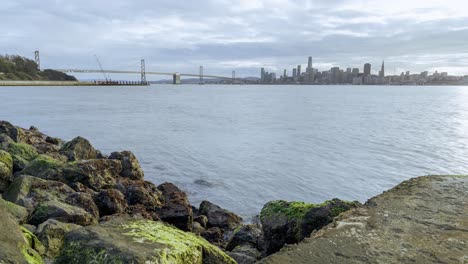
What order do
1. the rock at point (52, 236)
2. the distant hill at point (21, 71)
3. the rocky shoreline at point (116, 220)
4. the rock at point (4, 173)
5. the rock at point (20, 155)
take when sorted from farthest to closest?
the distant hill at point (21, 71), the rock at point (20, 155), the rock at point (4, 173), the rock at point (52, 236), the rocky shoreline at point (116, 220)

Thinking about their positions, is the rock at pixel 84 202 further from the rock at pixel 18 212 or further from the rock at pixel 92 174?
the rock at pixel 92 174

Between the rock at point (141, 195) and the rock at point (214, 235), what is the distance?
1269mm

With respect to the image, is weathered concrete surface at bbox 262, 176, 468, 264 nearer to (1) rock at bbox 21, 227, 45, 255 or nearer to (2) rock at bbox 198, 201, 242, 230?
(1) rock at bbox 21, 227, 45, 255

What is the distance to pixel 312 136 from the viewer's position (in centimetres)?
Result: 2583

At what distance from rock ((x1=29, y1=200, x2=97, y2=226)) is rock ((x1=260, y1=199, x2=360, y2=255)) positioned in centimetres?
292

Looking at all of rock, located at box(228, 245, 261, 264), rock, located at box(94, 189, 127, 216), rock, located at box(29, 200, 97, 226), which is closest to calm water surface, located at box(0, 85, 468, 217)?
rock, located at box(94, 189, 127, 216)

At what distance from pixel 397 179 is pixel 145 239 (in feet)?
44.9

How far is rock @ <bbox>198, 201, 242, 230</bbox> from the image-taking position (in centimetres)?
913

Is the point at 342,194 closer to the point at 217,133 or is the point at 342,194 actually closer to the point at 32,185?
the point at 32,185

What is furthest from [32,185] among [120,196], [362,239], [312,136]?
[312,136]

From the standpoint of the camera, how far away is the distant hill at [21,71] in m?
123

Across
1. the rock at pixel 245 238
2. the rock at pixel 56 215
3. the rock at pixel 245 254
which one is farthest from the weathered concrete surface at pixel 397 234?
the rock at pixel 56 215

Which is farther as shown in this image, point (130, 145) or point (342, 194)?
point (130, 145)

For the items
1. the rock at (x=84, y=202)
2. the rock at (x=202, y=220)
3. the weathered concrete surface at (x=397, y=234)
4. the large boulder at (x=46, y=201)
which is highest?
the weathered concrete surface at (x=397, y=234)
